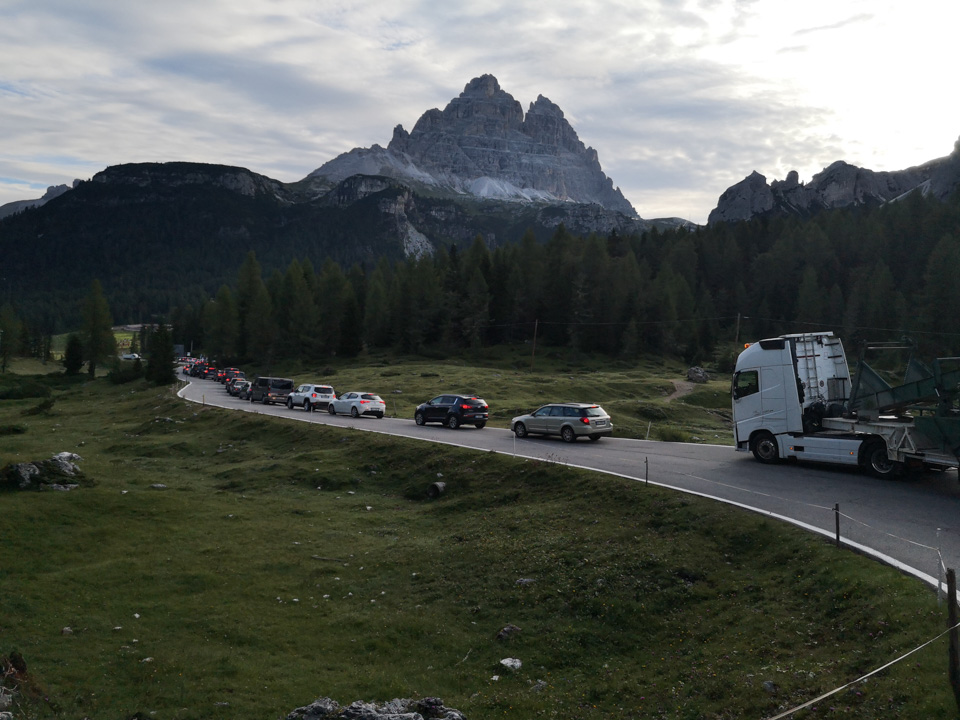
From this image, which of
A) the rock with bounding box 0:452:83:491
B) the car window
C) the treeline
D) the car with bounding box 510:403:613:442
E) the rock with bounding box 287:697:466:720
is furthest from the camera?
the treeline

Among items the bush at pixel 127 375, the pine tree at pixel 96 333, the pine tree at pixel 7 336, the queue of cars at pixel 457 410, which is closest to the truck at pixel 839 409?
the queue of cars at pixel 457 410

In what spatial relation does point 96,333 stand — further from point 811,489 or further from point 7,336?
point 811,489

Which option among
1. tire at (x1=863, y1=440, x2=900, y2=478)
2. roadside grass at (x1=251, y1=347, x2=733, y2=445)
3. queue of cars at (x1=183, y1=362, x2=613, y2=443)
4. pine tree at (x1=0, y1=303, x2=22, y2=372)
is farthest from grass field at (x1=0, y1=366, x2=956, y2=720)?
pine tree at (x1=0, y1=303, x2=22, y2=372)

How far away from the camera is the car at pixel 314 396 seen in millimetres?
52062

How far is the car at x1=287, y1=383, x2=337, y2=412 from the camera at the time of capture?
52.1 meters

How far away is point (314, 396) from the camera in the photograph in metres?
52.4

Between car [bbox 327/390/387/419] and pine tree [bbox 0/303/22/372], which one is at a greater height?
pine tree [bbox 0/303/22/372]

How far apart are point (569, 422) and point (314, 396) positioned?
26.2 metres

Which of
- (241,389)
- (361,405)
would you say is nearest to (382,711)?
(361,405)

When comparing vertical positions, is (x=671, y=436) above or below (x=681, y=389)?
below

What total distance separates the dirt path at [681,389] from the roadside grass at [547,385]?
59cm

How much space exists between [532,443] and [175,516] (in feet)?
52.4

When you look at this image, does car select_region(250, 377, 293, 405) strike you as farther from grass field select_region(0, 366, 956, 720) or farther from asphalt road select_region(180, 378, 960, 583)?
grass field select_region(0, 366, 956, 720)

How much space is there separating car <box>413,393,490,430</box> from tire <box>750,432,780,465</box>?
17477mm
